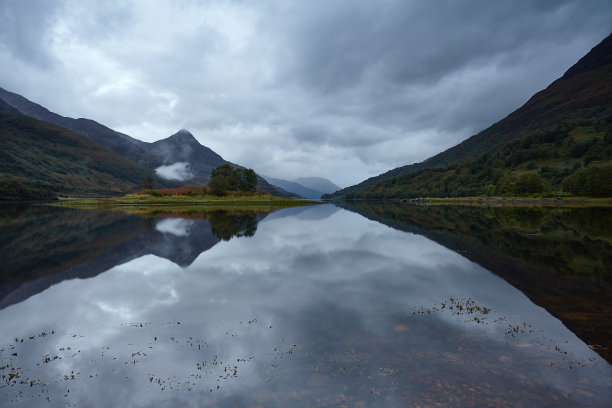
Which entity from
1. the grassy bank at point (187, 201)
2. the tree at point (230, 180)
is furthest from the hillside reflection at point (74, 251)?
the tree at point (230, 180)

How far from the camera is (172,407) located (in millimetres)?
7172

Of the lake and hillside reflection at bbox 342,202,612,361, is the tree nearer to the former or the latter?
hillside reflection at bbox 342,202,612,361

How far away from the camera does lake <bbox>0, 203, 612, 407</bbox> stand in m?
7.68

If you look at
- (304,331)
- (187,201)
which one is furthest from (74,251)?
(187,201)

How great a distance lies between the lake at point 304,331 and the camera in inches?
303

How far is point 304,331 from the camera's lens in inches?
433

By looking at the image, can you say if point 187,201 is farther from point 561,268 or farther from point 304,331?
point 304,331

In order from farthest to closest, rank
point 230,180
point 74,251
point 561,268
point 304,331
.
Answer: point 230,180 < point 74,251 < point 561,268 < point 304,331

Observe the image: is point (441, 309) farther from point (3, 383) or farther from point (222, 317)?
point (3, 383)

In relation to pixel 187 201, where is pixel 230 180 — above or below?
above

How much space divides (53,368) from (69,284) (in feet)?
30.8

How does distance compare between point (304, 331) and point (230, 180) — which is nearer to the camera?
point (304, 331)

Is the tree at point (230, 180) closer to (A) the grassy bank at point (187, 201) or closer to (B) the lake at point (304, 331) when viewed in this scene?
(A) the grassy bank at point (187, 201)

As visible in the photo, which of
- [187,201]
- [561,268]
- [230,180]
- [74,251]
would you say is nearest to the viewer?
[561,268]
